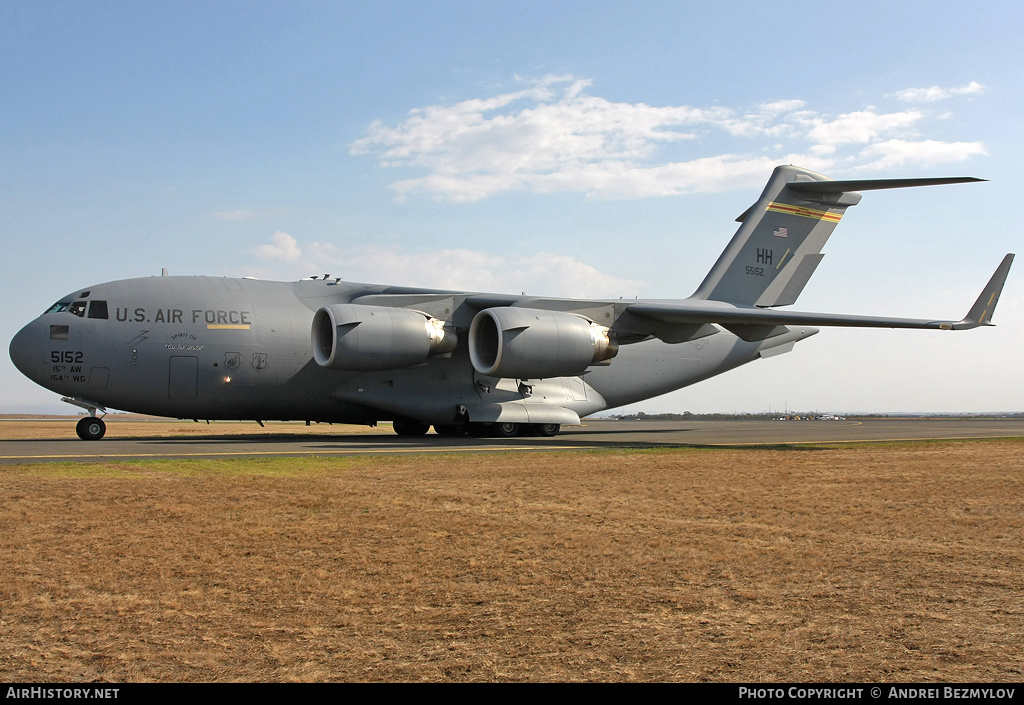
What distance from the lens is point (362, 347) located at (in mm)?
17406

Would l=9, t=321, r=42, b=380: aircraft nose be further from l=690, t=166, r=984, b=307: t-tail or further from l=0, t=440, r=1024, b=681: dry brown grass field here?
l=690, t=166, r=984, b=307: t-tail

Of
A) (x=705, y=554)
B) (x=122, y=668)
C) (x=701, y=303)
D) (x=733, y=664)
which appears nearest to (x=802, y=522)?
(x=705, y=554)

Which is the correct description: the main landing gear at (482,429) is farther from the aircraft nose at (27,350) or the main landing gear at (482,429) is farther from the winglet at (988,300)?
the winglet at (988,300)

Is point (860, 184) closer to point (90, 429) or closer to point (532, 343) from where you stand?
point (532, 343)

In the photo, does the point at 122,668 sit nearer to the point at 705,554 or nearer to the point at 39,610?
the point at 39,610

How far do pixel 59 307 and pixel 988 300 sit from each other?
63.7 ft

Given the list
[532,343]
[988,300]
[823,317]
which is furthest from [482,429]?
[988,300]

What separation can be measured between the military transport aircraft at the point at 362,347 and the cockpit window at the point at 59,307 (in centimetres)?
3

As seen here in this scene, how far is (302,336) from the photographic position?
61.0 feet

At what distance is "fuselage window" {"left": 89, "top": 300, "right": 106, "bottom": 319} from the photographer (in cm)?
1708

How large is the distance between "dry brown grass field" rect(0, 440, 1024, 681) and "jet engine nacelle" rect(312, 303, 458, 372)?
8567 mm

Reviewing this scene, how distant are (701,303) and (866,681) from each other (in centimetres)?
1941

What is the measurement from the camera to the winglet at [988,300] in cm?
1906

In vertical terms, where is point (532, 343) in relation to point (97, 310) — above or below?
below
